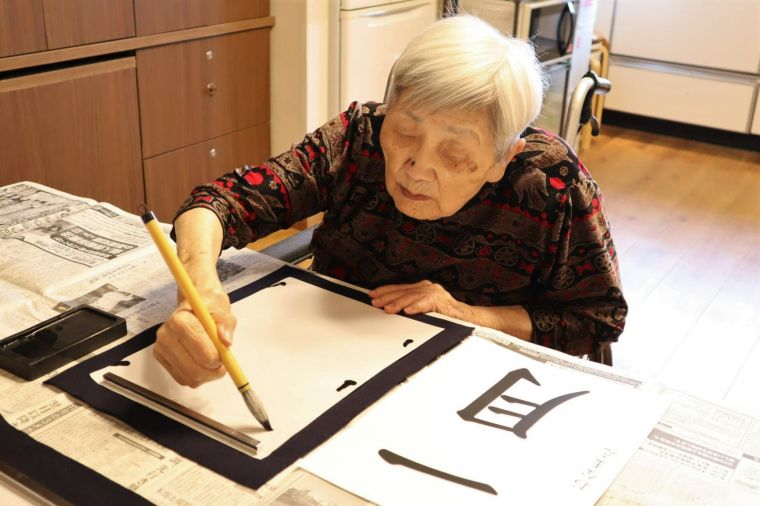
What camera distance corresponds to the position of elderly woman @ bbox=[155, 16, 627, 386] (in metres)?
1.12

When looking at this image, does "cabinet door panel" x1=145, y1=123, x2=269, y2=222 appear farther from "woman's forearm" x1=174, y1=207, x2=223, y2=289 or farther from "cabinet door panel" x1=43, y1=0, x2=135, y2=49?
"woman's forearm" x1=174, y1=207, x2=223, y2=289

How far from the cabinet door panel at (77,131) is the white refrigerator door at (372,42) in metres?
0.82

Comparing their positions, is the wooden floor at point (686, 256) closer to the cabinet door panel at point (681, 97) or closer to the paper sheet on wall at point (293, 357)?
the cabinet door panel at point (681, 97)

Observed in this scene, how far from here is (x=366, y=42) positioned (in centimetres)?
310

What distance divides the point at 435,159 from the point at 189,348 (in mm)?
450

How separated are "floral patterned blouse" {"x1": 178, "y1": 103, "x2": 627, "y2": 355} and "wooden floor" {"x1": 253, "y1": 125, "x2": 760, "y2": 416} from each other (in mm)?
1012

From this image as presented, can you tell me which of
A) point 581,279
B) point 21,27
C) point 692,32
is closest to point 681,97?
point 692,32

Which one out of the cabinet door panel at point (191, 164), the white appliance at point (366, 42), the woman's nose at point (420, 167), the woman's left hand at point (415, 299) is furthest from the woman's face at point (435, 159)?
the white appliance at point (366, 42)

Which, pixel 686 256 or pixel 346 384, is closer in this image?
pixel 346 384

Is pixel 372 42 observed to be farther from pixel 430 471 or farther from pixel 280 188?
pixel 430 471

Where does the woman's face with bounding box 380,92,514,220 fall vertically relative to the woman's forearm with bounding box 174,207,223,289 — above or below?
above

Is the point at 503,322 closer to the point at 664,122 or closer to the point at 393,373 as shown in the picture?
the point at 393,373

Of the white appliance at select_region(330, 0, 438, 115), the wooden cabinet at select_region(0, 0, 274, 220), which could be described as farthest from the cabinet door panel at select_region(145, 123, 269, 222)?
the white appliance at select_region(330, 0, 438, 115)

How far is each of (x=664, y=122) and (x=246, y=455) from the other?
14.6 ft
